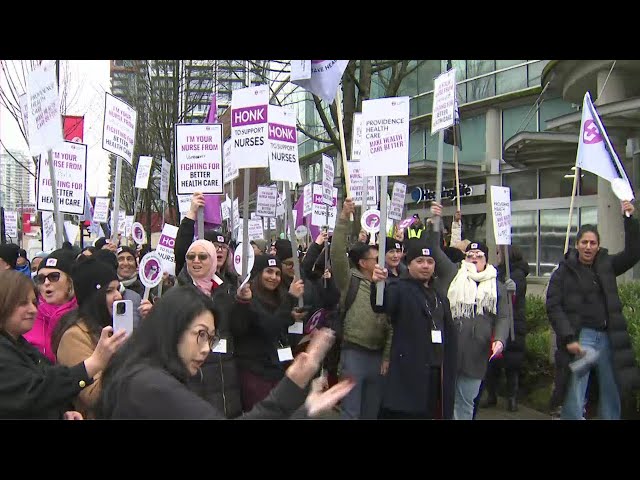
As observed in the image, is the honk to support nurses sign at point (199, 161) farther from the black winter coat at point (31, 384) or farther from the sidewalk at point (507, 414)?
A: the sidewalk at point (507, 414)

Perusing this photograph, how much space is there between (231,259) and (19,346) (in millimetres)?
3404

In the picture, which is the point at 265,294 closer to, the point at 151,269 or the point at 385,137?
the point at 151,269

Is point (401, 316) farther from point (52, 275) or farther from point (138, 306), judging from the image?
point (52, 275)

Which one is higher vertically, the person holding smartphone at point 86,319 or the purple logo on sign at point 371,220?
the purple logo on sign at point 371,220

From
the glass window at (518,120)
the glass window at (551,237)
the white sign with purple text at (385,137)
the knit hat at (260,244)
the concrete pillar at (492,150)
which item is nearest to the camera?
the white sign with purple text at (385,137)

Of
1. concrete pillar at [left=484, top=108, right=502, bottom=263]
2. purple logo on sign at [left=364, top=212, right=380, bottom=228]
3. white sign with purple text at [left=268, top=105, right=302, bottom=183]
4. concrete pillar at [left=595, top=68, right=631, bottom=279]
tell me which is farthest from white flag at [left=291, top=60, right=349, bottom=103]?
concrete pillar at [left=484, top=108, right=502, bottom=263]

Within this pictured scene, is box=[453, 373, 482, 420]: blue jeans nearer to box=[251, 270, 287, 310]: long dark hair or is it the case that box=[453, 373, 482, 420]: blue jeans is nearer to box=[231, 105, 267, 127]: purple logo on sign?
box=[251, 270, 287, 310]: long dark hair

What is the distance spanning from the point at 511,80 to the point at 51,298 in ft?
69.8

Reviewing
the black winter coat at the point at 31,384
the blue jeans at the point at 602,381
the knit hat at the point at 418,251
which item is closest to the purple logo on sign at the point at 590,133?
the blue jeans at the point at 602,381

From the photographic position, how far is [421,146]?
27703mm

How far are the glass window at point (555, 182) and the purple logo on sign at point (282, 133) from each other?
55.0ft

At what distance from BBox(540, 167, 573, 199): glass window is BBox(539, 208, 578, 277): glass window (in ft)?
1.75

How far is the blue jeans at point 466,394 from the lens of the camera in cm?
644

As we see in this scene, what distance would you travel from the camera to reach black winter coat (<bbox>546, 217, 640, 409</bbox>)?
20.0ft
